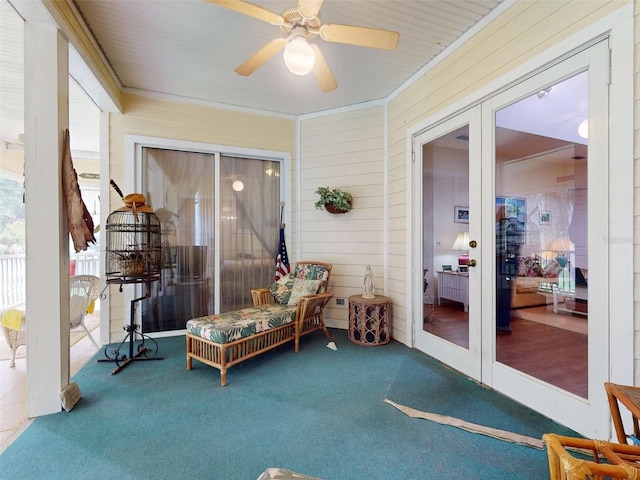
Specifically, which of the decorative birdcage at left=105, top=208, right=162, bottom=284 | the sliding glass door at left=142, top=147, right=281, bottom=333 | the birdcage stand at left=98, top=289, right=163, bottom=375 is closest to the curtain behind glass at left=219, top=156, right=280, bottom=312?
the sliding glass door at left=142, top=147, right=281, bottom=333

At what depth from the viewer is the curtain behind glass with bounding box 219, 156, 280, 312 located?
4.12 m

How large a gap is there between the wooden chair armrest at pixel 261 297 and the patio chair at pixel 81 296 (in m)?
1.75

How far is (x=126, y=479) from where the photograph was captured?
1571 millimetres

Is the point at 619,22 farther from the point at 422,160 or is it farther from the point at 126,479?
the point at 126,479

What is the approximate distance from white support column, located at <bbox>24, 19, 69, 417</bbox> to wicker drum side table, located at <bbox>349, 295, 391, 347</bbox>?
8.88 ft

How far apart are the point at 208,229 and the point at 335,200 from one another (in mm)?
1749

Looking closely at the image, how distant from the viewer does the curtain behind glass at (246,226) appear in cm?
412

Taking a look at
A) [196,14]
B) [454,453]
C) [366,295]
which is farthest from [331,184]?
[454,453]

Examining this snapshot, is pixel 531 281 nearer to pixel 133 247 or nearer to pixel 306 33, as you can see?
pixel 306 33

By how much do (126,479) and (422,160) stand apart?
3.48 meters

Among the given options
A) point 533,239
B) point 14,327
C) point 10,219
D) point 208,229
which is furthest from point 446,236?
point 10,219

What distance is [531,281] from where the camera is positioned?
236cm

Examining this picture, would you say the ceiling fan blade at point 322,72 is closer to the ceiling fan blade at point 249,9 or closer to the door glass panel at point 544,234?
the ceiling fan blade at point 249,9

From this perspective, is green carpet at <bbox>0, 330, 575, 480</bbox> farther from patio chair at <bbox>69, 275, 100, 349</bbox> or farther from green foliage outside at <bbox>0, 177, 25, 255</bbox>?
green foliage outside at <bbox>0, 177, 25, 255</bbox>
